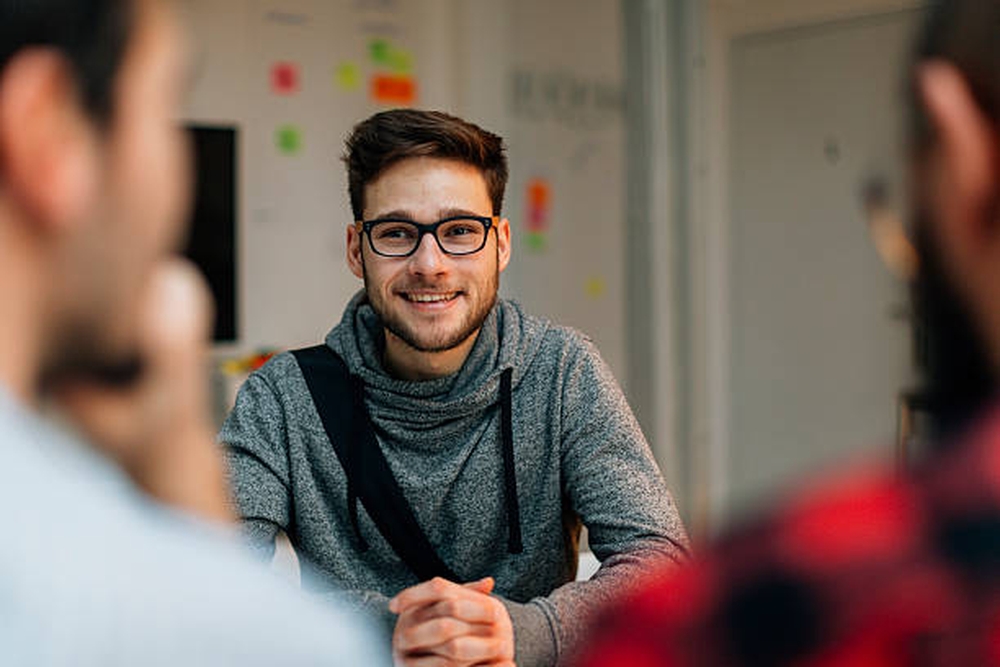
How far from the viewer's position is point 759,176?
15.8 feet

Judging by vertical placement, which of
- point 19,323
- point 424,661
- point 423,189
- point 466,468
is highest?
point 423,189

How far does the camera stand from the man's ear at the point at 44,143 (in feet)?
1.37

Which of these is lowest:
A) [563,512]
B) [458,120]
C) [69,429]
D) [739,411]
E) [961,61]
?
[739,411]

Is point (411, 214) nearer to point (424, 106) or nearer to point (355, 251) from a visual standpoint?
point (355, 251)

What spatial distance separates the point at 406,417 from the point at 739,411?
3565mm

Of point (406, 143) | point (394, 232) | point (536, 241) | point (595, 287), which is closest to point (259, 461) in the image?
point (394, 232)

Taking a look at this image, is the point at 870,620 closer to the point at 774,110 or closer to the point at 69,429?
the point at 69,429

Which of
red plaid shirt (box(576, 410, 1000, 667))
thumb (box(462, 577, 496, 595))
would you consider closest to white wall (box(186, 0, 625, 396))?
thumb (box(462, 577, 496, 595))

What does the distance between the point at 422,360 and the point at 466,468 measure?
0.49 feet

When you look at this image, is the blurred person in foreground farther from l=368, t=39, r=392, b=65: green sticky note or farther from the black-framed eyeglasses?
l=368, t=39, r=392, b=65: green sticky note

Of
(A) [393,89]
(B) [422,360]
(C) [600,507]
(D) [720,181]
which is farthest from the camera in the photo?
(D) [720,181]

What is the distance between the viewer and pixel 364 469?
4.92 feet

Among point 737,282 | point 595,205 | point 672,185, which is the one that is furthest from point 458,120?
point 737,282

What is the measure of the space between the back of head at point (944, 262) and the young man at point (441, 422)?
995mm
